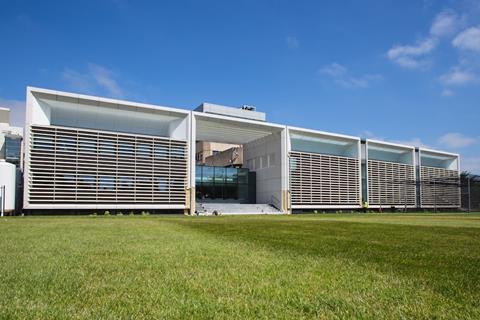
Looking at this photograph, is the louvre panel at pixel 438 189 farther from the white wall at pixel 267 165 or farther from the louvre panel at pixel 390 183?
the white wall at pixel 267 165

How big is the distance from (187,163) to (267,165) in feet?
49.5

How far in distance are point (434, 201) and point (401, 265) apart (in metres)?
72.4

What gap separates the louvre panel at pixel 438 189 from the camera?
67438mm

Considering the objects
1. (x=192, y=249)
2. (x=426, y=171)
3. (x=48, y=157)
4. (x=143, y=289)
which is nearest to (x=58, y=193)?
(x=48, y=157)

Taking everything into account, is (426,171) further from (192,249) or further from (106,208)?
(192,249)

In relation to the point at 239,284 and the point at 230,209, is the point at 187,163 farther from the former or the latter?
the point at 239,284

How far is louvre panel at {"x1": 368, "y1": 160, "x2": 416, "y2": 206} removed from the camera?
5978 cm

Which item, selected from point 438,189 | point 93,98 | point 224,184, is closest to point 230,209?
point 224,184

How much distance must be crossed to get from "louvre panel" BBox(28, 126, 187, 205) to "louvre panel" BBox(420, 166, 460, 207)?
46.7m

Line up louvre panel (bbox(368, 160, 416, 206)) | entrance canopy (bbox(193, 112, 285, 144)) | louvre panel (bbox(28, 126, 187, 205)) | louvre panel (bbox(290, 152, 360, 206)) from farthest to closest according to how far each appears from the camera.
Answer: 1. louvre panel (bbox(368, 160, 416, 206))
2. louvre panel (bbox(290, 152, 360, 206))
3. entrance canopy (bbox(193, 112, 285, 144))
4. louvre panel (bbox(28, 126, 187, 205))

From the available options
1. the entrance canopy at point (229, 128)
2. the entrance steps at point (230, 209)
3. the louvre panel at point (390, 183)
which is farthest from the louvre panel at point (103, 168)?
the louvre panel at point (390, 183)

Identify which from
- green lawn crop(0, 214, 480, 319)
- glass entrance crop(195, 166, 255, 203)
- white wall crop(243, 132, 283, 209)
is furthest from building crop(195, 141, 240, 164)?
green lawn crop(0, 214, 480, 319)

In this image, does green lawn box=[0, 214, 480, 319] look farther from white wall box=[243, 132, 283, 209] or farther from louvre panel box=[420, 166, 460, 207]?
louvre panel box=[420, 166, 460, 207]

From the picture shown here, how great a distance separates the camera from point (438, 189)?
70312mm
